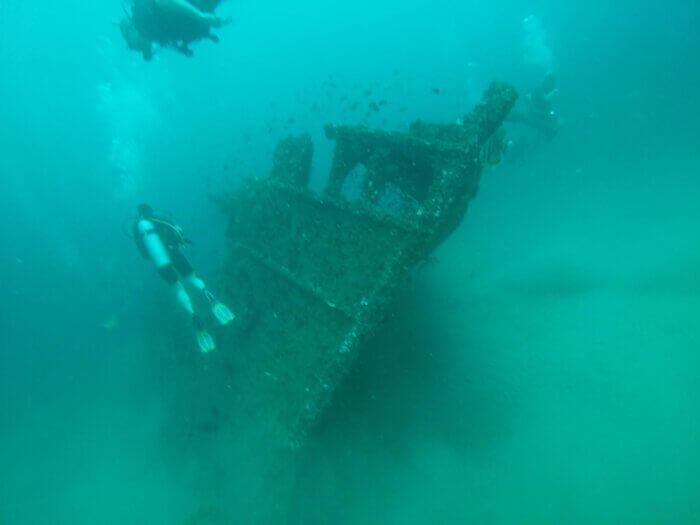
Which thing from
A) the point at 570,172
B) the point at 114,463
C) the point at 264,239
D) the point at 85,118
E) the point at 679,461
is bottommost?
the point at 85,118

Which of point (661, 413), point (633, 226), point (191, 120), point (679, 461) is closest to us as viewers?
point (679, 461)

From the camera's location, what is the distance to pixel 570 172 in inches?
590

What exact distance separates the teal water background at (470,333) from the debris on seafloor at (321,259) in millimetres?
527

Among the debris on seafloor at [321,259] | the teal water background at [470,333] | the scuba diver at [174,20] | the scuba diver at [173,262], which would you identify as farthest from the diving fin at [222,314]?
the scuba diver at [174,20]

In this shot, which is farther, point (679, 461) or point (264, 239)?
point (264, 239)

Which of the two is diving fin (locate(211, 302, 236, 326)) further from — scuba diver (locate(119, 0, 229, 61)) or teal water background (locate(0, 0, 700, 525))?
scuba diver (locate(119, 0, 229, 61))

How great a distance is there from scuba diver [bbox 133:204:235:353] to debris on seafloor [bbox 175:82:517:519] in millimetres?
381

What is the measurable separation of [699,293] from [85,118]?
2421 inches

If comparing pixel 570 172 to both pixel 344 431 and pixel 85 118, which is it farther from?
pixel 85 118

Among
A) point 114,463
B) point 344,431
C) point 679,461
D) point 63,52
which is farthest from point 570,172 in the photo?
point 63,52

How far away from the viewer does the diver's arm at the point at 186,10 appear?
6.28m

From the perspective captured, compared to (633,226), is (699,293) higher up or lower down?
lower down

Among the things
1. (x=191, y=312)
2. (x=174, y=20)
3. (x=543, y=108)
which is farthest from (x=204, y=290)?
(x=543, y=108)

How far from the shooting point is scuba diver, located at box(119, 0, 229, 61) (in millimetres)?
6395
